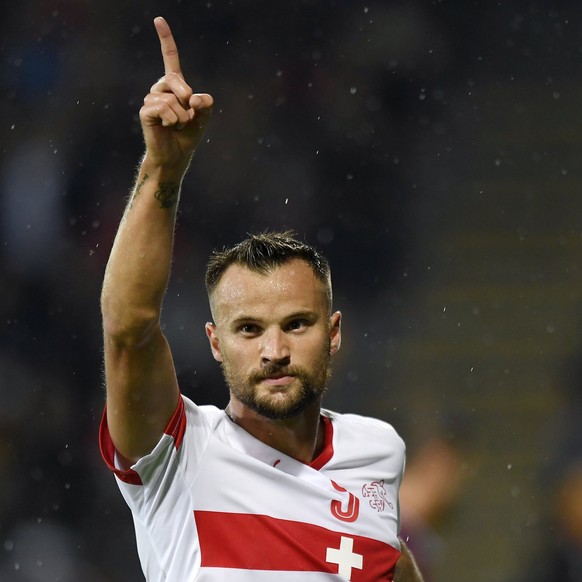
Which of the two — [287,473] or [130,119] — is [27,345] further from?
[287,473]

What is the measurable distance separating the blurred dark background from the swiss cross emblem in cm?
257

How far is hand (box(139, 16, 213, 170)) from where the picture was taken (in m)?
2.21

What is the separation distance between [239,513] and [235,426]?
26 cm

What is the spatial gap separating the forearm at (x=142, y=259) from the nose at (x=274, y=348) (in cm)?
38

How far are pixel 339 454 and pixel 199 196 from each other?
12.3 feet

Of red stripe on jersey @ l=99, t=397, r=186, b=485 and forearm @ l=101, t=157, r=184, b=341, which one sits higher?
forearm @ l=101, t=157, r=184, b=341

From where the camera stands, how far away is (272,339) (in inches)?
105

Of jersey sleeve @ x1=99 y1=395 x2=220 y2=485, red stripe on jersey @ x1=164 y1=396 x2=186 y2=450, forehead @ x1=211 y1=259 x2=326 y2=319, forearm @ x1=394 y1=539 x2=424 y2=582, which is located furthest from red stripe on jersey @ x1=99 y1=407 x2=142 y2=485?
forearm @ x1=394 y1=539 x2=424 y2=582

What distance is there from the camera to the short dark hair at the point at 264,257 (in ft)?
9.19

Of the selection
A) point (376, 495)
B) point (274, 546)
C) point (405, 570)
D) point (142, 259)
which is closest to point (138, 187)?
point (142, 259)

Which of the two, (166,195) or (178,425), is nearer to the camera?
(166,195)

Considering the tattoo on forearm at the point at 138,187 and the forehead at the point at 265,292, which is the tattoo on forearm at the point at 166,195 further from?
the forehead at the point at 265,292

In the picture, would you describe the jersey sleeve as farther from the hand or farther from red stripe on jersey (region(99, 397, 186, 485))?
the hand

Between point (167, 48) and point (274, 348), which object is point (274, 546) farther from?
point (167, 48)
